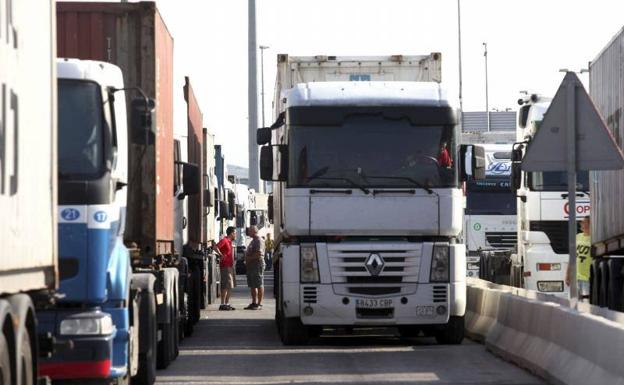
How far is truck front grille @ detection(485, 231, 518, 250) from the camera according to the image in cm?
3819

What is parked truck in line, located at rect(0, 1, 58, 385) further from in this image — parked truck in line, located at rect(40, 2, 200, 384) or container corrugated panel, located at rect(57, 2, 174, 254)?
container corrugated panel, located at rect(57, 2, 174, 254)

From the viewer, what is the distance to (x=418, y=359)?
1870cm

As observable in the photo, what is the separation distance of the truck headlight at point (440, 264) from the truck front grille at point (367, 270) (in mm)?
182

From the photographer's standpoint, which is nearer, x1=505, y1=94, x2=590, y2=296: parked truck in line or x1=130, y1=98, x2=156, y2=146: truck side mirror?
x1=130, y1=98, x2=156, y2=146: truck side mirror

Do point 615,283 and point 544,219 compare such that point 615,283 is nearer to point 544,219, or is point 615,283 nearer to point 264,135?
point 264,135

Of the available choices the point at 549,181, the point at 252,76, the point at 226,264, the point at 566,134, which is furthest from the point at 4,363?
the point at 252,76

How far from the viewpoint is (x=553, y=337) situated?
15812mm

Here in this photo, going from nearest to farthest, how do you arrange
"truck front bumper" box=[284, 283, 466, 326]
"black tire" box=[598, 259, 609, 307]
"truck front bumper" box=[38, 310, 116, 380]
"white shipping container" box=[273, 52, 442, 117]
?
"truck front bumper" box=[38, 310, 116, 380]
"truck front bumper" box=[284, 283, 466, 326]
"black tire" box=[598, 259, 609, 307]
"white shipping container" box=[273, 52, 442, 117]

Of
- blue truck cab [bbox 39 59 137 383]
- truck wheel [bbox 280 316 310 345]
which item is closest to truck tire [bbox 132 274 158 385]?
blue truck cab [bbox 39 59 137 383]

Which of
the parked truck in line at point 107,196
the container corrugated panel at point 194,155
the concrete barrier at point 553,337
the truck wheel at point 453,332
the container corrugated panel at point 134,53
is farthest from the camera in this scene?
the container corrugated panel at point 194,155

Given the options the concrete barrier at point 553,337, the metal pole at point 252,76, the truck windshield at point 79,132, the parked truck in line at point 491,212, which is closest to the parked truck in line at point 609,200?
the concrete barrier at point 553,337

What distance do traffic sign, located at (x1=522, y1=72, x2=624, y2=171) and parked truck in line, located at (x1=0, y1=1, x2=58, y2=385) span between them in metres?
6.13

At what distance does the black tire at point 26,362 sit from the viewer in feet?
32.7

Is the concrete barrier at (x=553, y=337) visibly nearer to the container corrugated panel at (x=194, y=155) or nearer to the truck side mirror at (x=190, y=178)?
the truck side mirror at (x=190, y=178)
